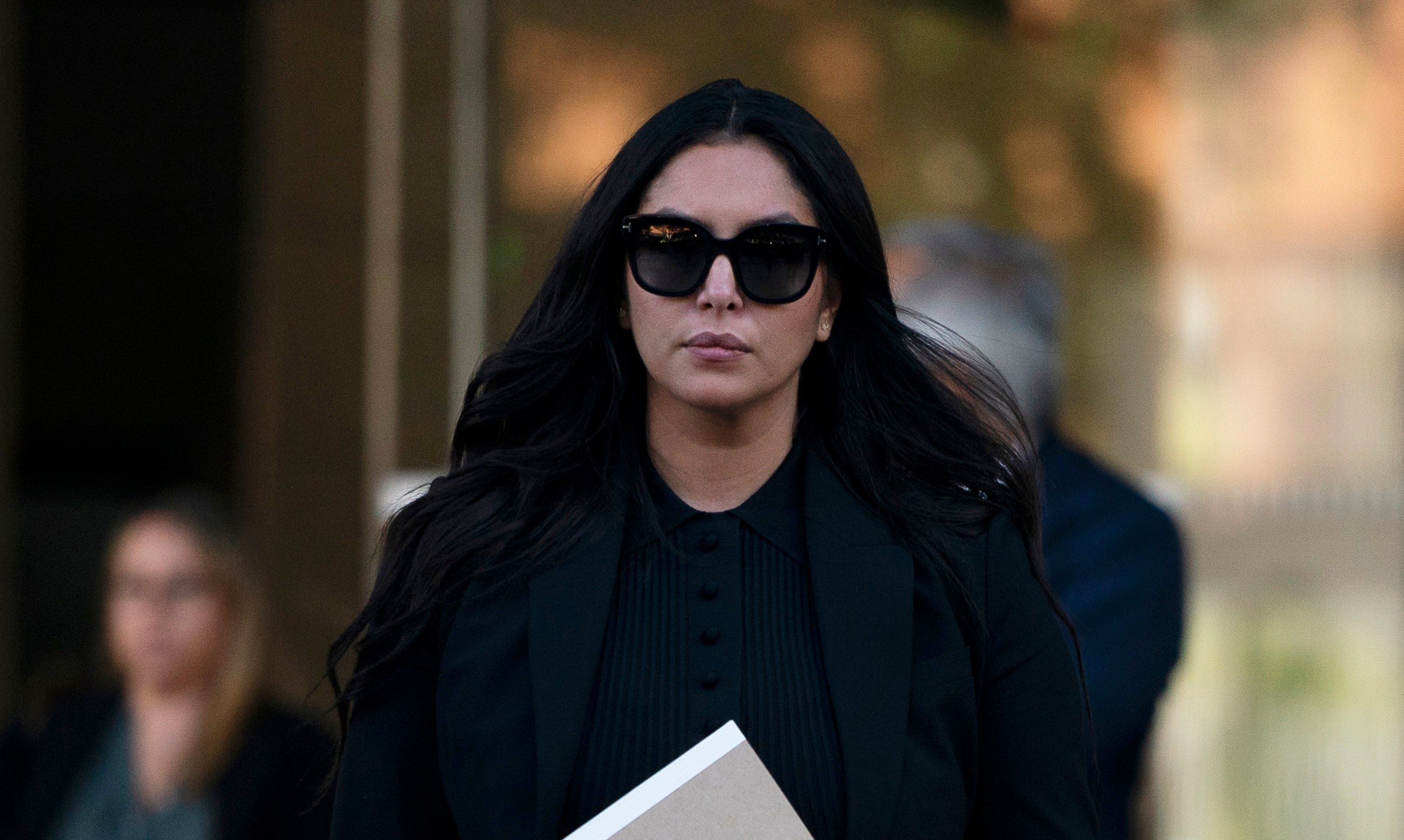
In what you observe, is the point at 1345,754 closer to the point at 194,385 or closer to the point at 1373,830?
the point at 1373,830

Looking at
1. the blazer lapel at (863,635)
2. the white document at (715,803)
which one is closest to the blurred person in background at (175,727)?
the blazer lapel at (863,635)

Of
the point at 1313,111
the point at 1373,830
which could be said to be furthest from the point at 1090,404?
the point at 1373,830

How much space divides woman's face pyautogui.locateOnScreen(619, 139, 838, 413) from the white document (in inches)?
16.3

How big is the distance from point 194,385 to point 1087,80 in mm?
3307

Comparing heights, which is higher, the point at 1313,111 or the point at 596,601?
the point at 1313,111

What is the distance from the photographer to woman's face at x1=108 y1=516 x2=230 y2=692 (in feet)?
13.2

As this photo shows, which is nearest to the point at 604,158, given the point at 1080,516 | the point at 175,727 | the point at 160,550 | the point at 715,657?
the point at 160,550

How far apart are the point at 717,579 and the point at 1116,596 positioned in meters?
1.38

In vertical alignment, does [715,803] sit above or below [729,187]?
below

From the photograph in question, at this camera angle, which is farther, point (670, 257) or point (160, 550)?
point (160, 550)

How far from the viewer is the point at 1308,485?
5801mm

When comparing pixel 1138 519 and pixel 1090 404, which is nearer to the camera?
pixel 1138 519

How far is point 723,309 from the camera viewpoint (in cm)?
174

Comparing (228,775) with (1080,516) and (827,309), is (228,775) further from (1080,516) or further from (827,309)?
(827,309)
